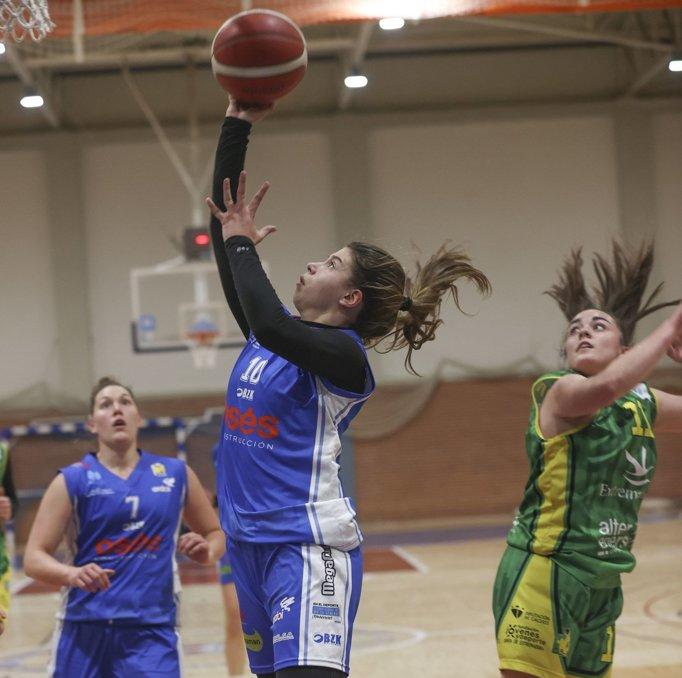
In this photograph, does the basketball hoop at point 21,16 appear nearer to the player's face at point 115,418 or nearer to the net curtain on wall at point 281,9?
the player's face at point 115,418

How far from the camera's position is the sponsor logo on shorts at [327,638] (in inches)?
109

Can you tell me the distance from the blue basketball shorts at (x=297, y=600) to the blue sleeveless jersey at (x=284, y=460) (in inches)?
1.7

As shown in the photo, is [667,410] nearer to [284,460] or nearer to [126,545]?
[284,460]

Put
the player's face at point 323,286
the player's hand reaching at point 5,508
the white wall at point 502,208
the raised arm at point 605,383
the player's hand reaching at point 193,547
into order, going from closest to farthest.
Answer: the raised arm at point 605,383 → the player's face at point 323,286 → the player's hand reaching at point 193,547 → the player's hand reaching at point 5,508 → the white wall at point 502,208

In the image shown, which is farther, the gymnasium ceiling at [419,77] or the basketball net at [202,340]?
the gymnasium ceiling at [419,77]

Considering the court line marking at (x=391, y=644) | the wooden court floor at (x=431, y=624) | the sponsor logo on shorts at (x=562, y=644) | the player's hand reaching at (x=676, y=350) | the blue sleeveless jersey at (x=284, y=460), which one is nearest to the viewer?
the blue sleeveless jersey at (x=284, y=460)

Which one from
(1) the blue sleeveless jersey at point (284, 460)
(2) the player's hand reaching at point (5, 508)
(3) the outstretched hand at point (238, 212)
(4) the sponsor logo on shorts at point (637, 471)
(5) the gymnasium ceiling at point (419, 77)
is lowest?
(2) the player's hand reaching at point (5, 508)

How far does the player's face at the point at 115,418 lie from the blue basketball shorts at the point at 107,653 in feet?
2.42

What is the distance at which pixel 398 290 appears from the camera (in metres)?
3.20

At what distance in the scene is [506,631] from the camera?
3738 mm

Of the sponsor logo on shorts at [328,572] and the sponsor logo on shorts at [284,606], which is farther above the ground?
the sponsor logo on shorts at [328,572]

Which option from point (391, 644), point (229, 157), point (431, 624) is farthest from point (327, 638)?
point (431, 624)

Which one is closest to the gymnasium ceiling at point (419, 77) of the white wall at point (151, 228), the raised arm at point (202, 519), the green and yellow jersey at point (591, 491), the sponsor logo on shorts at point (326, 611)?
the white wall at point (151, 228)

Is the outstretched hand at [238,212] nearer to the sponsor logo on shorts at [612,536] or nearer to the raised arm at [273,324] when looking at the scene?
the raised arm at [273,324]
